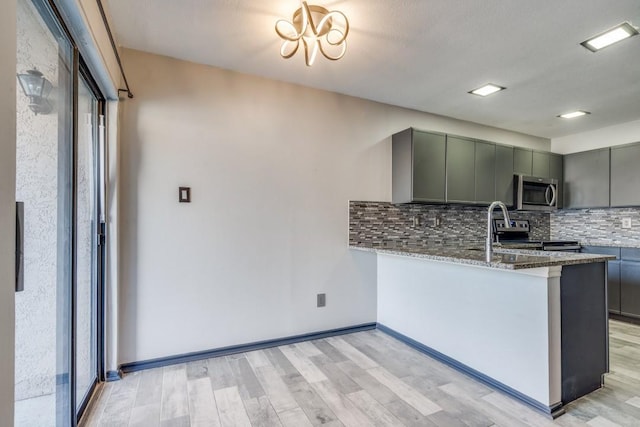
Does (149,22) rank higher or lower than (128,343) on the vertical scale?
higher

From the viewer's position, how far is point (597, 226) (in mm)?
4172

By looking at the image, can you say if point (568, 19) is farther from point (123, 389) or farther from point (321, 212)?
point (123, 389)

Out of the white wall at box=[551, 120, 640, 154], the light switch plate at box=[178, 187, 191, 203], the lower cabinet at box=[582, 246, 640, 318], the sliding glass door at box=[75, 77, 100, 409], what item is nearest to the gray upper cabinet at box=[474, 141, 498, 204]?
the lower cabinet at box=[582, 246, 640, 318]

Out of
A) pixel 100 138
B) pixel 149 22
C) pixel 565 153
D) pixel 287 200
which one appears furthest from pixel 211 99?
pixel 565 153

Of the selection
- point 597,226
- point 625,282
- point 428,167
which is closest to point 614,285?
point 625,282

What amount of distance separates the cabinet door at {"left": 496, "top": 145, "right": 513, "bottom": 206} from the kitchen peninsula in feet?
5.42

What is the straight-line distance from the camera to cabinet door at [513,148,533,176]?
3787mm

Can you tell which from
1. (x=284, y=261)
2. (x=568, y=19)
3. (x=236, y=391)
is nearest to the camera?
(x=568, y=19)

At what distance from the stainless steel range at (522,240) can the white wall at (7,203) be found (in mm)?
3990

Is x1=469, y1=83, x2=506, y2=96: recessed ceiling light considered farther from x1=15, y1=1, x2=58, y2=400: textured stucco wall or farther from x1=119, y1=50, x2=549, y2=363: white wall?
x1=15, y1=1, x2=58, y2=400: textured stucco wall

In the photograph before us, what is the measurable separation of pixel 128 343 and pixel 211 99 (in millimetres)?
1909

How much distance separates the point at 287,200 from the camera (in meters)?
Answer: 2.81

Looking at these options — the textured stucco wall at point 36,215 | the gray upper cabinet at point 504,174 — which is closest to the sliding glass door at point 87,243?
the textured stucco wall at point 36,215

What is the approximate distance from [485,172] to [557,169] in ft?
4.73
